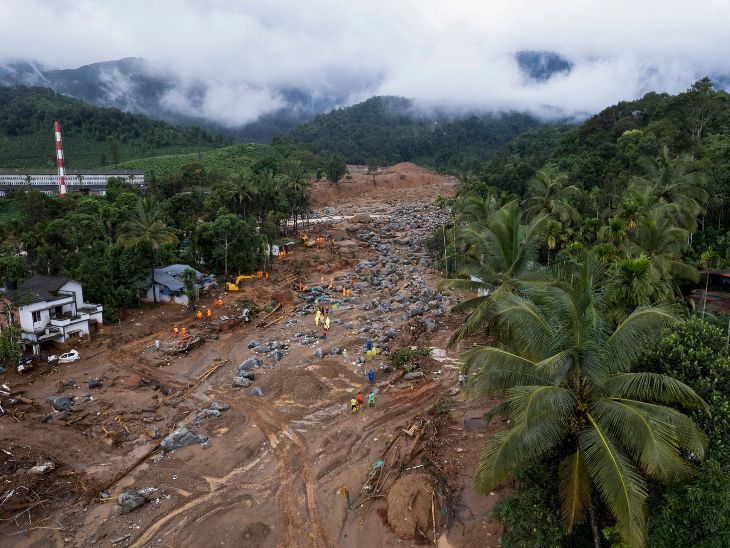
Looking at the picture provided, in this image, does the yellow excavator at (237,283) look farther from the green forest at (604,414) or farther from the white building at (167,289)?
the green forest at (604,414)

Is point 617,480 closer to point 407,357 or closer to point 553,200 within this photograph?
point 407,357

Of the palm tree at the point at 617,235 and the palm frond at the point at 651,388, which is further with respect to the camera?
the palm tree at the point at 617,235

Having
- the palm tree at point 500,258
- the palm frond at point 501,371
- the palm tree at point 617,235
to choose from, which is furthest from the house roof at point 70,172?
the palm frond at point 501,371

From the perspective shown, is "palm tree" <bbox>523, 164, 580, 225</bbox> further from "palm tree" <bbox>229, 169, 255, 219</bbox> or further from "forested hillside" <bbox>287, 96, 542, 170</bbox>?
"forested hillside" <bbox>287, 96, 542, 170</bbox>

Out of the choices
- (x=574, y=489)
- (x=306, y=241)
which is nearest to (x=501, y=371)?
(x=574, y=489)

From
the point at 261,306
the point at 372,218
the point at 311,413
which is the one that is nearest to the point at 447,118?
the point at 372,218

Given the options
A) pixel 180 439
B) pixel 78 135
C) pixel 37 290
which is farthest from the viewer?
pixel 78 135
